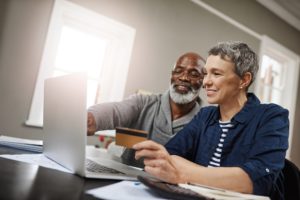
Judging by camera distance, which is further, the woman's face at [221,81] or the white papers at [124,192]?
the woman's face at [221,81]

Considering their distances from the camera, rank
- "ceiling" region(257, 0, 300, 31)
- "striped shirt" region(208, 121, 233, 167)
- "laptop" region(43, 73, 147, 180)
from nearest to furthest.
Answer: "laptop" region(43, 73, 147, 180) < "striped shirt" region(208, 121, 233, 167) < "ceiling" region(257, 0, 300, 31)

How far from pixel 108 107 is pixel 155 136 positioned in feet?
1.08

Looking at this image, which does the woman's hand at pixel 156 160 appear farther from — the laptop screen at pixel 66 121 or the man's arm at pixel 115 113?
the man's arm at pixel 115 113

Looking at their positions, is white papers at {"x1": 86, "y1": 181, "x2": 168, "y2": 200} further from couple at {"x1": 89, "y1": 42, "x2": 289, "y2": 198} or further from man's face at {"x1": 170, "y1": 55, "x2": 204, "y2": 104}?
man's face at {"x1": 170, "y1": 55, "x2": 204, "y2": 104}

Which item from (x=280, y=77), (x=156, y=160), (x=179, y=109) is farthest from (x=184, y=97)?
(x=280, y=77)

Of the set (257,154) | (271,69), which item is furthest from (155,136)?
(271,69)

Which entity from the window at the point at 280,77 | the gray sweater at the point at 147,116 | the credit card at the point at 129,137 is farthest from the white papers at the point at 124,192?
the window at the point at 280,77

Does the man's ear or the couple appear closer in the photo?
the couple

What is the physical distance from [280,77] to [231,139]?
3809 millimetres

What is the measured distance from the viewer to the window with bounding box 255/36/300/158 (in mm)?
4246

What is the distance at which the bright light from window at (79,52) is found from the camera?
2.66 m

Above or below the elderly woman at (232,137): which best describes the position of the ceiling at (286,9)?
above

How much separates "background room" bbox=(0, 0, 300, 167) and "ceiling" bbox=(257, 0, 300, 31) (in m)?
0.06

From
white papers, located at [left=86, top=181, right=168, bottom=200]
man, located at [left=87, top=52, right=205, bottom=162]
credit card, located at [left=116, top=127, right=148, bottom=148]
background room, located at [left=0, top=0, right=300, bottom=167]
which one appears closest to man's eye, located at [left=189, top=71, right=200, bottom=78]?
man, located at [left=87, top=52, right=205, bottom=162]
